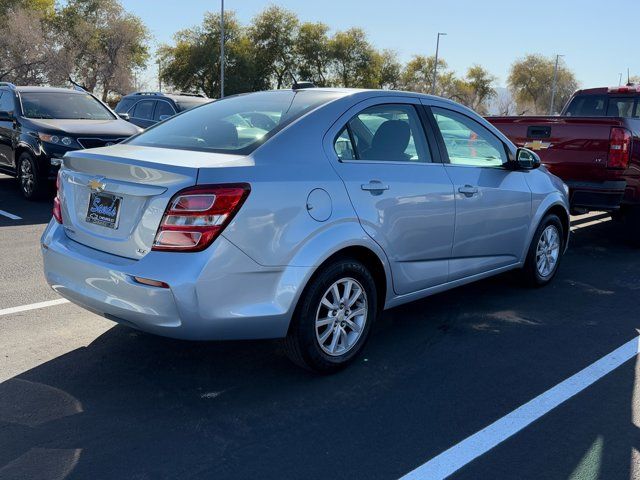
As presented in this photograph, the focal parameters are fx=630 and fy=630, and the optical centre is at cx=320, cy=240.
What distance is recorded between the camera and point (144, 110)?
43.1ft

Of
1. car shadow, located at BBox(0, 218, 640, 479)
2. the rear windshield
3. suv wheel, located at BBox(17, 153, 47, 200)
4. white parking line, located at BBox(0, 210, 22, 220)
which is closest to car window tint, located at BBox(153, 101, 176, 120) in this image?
suv wheel, located at BBox(17, 153, 47, 200)

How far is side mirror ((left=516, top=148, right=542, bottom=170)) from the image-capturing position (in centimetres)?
509

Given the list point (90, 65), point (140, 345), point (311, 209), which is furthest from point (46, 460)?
point (90, 65)

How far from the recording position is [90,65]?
53688mm

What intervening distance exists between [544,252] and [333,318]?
2.86 m

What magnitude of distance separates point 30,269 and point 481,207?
4.03 meters

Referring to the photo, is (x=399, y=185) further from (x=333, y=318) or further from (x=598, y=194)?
(x=598, y=194)

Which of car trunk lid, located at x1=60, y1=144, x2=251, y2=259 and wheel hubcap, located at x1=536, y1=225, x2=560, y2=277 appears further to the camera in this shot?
A: wheel hubcap, located at x1=536, y1=225, x2=560, y2=277

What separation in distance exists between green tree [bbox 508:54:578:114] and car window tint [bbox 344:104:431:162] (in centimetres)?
7858

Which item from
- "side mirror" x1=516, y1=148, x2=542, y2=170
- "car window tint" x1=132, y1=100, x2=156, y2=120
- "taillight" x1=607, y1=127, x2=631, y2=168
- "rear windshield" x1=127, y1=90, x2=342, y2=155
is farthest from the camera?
"car window tint" x1=132, y1=100, x2=156, y2=120

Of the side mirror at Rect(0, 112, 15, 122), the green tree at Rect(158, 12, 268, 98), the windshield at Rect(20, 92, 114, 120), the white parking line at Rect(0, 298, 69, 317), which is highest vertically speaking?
the green tree at Rect(158, 12, 268, 98)

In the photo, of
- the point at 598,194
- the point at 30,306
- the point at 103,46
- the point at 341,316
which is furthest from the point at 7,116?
the point at 103,46

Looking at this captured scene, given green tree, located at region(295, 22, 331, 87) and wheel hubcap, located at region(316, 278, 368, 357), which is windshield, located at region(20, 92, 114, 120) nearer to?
wheel hubcap, located at region(316, 278, 368, 357)

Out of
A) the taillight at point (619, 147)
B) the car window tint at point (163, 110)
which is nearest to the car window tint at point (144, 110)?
the car window tint at point (163, 110)
